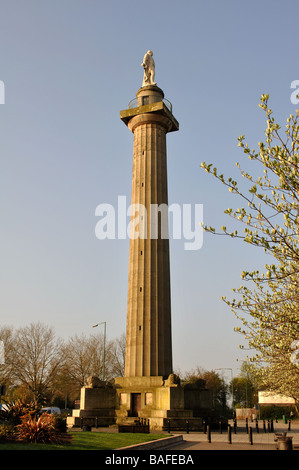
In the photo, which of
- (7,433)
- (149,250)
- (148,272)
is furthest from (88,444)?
(149,250)

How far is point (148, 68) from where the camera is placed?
44.0 m

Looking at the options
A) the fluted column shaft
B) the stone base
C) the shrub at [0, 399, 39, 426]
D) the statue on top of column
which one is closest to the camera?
the shrub at [0, 399, 39, 426]

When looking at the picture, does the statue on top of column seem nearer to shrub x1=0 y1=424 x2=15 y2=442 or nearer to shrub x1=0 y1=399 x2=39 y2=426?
shrub x1=0 y1=399 x2=39 y2=426

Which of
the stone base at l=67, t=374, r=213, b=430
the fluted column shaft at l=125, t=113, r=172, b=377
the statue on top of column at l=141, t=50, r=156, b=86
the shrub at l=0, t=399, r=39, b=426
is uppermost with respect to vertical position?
the statue on top of column at l=141, t=50, r=156, b=86

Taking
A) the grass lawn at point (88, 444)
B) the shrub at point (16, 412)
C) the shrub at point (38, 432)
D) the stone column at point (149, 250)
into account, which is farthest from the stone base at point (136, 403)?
the shrub at point (38, 432)

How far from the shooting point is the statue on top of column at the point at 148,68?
43719 mm

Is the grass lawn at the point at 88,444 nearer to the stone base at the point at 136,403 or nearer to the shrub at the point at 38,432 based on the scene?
the shrub at the point at 38,432

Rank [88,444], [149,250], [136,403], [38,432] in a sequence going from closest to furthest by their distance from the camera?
1. [38,432]
2. [88,444]
3. [136,403]
4. [149,250]

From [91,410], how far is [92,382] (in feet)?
6.97

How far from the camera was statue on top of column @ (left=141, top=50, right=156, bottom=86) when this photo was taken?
143 ft

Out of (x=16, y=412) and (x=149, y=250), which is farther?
(x=149, y=250)

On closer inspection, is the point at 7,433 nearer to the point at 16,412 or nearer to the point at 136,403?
the point at 16,412

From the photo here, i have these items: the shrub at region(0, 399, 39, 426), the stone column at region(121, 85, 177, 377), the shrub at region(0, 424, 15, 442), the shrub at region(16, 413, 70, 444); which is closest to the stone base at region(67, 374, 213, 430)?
the stone column at region(121, 85, 177, 377)
